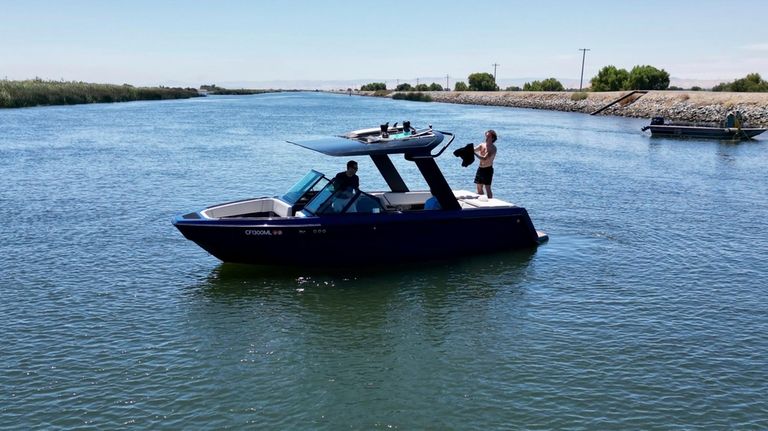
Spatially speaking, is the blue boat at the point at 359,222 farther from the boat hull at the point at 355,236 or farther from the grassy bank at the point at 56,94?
the grassy bank at the point at 56,94

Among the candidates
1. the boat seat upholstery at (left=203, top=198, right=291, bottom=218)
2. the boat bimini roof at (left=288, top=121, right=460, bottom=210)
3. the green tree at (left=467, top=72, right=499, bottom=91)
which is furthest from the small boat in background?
the green tree at (left=467, top=72, right=499, bottom=91)

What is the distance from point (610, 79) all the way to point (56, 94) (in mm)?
96859

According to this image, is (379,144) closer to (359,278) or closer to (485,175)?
(359,278)

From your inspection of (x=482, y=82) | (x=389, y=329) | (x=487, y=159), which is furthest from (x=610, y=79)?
(x=389, y=329)

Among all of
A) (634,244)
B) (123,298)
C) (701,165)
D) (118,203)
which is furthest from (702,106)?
(123,298)

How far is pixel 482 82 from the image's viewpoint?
6905 inches

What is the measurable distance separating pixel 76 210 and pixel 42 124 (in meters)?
43.6

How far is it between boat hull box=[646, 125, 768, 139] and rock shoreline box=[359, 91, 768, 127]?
12.8 m

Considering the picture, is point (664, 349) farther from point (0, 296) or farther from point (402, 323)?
point (0, 296)

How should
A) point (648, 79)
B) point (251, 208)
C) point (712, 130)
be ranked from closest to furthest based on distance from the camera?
1. point (251, 208)
2. point (712, 130)
3. point (648, 79)

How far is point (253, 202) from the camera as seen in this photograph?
1466 cm

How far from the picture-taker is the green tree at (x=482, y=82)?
175 metres

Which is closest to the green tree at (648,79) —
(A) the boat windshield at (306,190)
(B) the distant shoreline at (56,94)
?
(B) the distant shoreline at (56,94)

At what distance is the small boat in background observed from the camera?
5156 cm
